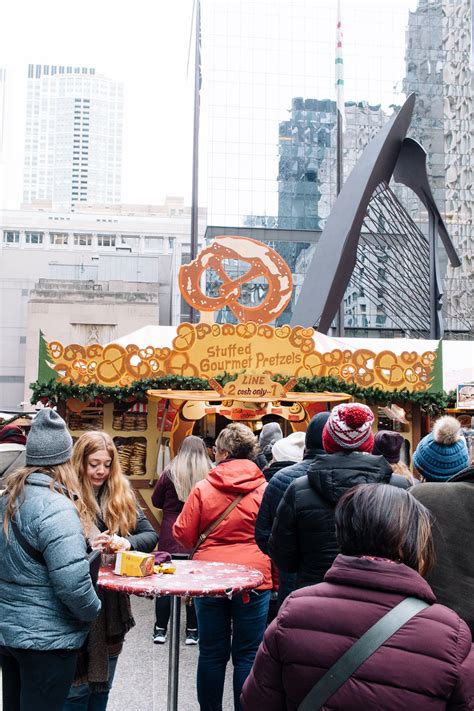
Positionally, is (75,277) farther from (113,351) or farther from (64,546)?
(64,546)

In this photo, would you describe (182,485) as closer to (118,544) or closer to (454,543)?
(118,544)

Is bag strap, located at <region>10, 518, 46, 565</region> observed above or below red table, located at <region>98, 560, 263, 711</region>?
above

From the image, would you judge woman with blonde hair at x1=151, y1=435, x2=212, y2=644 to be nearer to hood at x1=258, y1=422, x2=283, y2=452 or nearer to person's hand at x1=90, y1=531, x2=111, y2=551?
hood at x1=258, y1=422, x2=283, y2=452

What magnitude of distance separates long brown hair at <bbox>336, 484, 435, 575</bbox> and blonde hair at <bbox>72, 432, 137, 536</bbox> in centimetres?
202

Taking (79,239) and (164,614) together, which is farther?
(79,239)

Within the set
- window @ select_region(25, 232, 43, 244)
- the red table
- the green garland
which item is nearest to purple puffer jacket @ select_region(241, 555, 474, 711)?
the red table

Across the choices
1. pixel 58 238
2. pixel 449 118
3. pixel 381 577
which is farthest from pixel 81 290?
pixel 58 238

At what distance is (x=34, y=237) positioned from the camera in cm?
9206

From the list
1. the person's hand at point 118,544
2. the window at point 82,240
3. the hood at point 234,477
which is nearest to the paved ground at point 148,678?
the hood at point 234,477

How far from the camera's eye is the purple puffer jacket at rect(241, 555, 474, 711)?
1.83 m

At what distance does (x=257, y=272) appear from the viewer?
11430 mm

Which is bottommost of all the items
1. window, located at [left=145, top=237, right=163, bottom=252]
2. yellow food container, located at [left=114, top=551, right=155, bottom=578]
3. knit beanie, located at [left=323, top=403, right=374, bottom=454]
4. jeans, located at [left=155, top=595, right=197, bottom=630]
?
jeans, located at [left=155, top=595, right=197, bottom=630]

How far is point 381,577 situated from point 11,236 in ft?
320

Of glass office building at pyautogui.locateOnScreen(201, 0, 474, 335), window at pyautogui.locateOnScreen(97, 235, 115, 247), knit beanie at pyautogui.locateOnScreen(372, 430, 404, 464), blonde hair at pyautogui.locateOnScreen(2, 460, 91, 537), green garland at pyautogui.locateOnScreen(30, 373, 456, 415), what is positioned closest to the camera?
blonde hair at pyautogui.locateOnScreen(2, 460, 91, 537)
